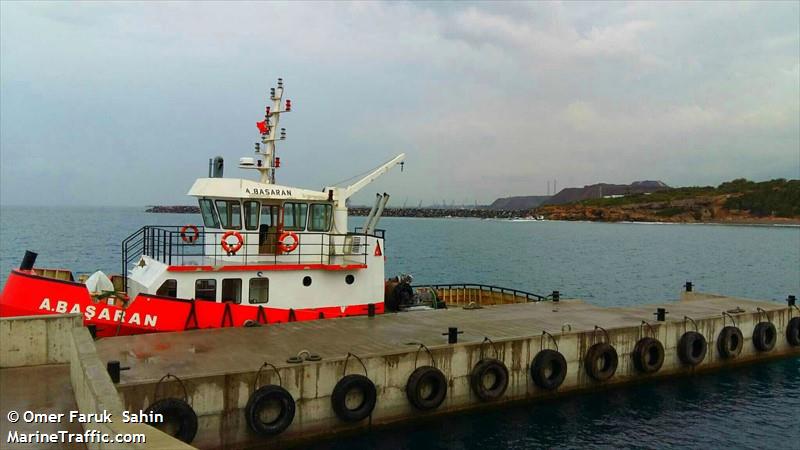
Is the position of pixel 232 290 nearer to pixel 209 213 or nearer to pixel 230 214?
pixel 230 214

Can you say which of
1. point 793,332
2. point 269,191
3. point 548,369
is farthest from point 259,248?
point 793,332

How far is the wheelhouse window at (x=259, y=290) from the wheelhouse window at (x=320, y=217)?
6.80 feet

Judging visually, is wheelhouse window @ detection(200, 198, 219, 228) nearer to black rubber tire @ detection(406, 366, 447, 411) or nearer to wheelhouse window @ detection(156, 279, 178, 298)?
wheelhouse window @ detection(156, 279, 178, 298)

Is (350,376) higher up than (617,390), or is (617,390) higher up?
(350,376)

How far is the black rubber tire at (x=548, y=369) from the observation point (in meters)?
14.6

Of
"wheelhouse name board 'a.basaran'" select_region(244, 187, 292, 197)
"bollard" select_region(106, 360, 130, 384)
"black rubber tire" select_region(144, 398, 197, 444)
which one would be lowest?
"black rubber tire" select_region(144, 398, 197, 444)

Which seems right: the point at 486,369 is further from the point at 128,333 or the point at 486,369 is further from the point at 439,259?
the point at 439,259

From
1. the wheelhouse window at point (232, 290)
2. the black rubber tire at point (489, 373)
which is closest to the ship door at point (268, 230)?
the wheelhouse window at point (232, 290)

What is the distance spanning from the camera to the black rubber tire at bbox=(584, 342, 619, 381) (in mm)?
15555

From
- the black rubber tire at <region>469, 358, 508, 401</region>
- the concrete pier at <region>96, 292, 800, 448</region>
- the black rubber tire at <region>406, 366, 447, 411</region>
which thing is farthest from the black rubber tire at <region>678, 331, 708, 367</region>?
the black rubber tire at <region>406, 366, 447, 411</region>

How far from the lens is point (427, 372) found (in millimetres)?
12852

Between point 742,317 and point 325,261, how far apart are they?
13.5 meters

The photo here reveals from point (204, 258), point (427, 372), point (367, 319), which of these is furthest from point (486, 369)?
point (204, 258)

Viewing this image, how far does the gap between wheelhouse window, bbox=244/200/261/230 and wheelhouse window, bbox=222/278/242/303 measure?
1539 millimetres
